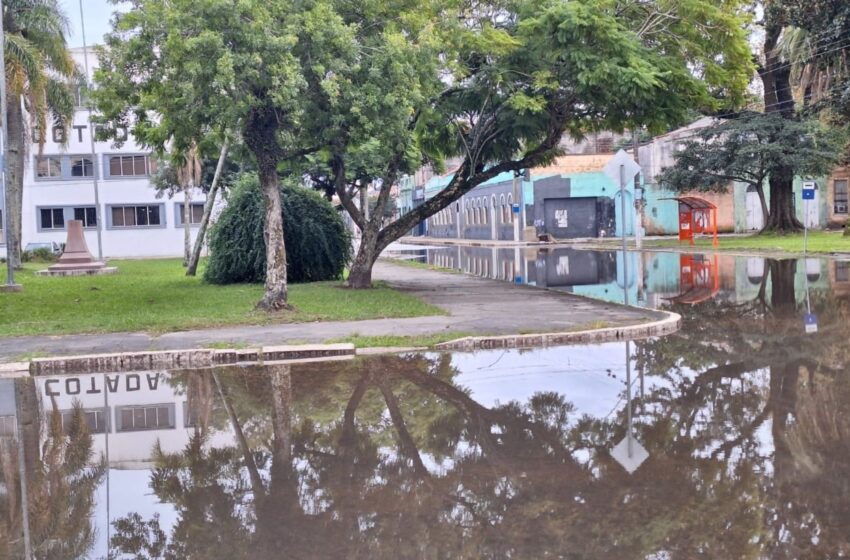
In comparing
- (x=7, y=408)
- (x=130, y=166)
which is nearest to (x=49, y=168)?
(x=130, y=166)

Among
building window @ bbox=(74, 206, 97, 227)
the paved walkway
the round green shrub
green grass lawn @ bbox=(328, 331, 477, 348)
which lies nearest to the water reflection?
the paved walkway

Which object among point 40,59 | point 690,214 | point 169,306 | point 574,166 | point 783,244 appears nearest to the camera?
point 169,306

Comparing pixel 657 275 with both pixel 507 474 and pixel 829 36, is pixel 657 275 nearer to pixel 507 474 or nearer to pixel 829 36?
pixel 829 36

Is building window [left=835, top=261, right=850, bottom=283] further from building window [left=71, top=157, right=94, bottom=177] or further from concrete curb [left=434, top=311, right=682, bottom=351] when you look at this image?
building window [left=71, top=157, right=94, bottom=177]

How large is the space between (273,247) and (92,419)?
783 cm

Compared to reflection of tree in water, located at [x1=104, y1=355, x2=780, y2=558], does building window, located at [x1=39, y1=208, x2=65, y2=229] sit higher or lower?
higher

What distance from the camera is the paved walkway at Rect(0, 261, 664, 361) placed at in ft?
43.4

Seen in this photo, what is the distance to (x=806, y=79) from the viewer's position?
43969mm

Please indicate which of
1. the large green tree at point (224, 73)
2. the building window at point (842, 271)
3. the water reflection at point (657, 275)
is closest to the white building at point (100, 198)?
the water reflection at point (657, 275)

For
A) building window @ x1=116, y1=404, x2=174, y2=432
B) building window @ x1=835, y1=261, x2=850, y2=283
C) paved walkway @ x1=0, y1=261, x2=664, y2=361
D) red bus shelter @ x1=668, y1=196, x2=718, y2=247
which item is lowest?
building window @ x1=116, y1=404, x2=174, y2=432

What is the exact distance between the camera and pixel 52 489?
6.55 metres

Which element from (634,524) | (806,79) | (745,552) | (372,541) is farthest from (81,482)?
(806,79)

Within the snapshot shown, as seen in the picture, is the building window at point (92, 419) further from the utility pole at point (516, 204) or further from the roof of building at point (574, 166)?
the roof of building at point (574, 166)

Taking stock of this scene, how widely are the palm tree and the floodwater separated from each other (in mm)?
21654
